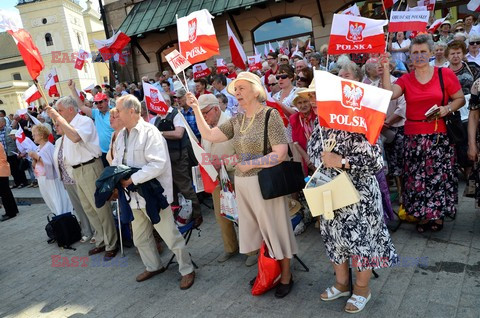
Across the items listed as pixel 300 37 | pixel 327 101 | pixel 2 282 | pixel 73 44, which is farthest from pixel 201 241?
pixel 73 44

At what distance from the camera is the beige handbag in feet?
8.84

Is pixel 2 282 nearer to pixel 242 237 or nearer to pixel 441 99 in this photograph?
pixel 242 237

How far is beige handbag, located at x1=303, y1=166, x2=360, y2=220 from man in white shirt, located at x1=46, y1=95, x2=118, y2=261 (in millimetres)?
3200

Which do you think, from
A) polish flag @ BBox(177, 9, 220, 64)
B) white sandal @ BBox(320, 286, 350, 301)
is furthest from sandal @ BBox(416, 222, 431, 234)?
polish flag @ BBox(177, 9, 220, 64)

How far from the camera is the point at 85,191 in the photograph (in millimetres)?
4938

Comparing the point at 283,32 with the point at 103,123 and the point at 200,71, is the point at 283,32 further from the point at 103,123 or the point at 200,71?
the point at 103,123

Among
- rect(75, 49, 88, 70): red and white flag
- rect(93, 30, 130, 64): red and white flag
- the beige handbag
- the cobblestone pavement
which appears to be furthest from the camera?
rect(93, 30, 130, 64): red and white flag

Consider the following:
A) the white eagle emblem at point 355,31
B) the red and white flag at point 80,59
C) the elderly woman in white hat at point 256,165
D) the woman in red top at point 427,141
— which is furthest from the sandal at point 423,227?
the red and white flag at point 80,59

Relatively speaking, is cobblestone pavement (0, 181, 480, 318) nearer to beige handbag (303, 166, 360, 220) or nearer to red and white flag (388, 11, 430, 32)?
beige handbag (303, 166, 360, 220)

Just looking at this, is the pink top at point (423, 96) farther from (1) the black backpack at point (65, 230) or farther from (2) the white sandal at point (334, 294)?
(1) the black backpack at point (65, 230)

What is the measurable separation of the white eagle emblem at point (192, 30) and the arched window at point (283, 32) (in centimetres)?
1035

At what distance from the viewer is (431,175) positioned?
403cm

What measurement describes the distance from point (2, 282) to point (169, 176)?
10.1 feet

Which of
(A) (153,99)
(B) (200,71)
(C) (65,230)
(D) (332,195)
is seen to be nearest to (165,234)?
(D) (332,195)
